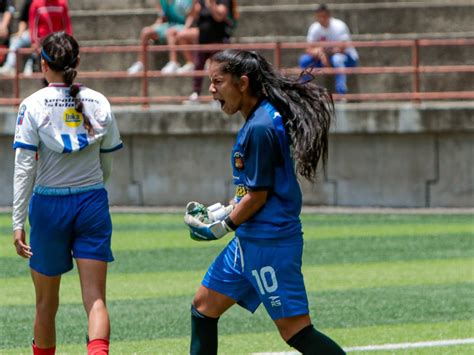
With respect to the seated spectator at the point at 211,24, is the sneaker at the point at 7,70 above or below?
below

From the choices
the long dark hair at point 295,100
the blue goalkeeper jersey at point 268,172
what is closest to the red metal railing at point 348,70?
the long dark hair at point 295,100

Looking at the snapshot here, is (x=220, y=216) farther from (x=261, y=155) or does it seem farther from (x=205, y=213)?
(x=261, y=155)

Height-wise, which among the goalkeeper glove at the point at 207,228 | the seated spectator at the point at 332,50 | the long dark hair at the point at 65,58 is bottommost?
the seated spectator at the point at 332,50

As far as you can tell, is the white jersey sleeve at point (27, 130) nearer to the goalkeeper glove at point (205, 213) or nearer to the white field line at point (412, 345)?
the goalkeeper glove at point (205, 213)

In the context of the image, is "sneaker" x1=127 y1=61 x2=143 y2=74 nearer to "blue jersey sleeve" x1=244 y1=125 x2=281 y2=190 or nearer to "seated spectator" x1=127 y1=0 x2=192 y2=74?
"seated spectator" x1=127 y1=0 x2=192 y2=74

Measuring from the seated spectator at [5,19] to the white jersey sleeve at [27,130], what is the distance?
15664mm

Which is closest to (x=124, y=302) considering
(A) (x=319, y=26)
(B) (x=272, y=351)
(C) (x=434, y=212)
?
(B) (x=272, y=351)

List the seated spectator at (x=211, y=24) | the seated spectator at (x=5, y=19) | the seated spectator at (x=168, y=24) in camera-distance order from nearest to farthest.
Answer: the seated spectator at (x=211, y=24) → the seated spectator at (x=168, y=24) → the seated spectator at (x=5, y=19)

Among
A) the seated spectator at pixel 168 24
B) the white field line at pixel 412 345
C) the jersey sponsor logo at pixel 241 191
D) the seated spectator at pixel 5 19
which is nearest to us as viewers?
the jersey sponsor logo at pixel 241 191

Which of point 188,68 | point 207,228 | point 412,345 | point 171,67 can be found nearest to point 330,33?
point 188,68

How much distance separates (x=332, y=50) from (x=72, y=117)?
13.1m

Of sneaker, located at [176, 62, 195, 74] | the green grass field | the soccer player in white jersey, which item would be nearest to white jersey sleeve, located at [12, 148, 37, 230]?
the soccer player in white jersey

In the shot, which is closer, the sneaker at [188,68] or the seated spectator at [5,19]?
the sneaker at [188,68]

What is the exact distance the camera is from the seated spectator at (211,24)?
786 inches
